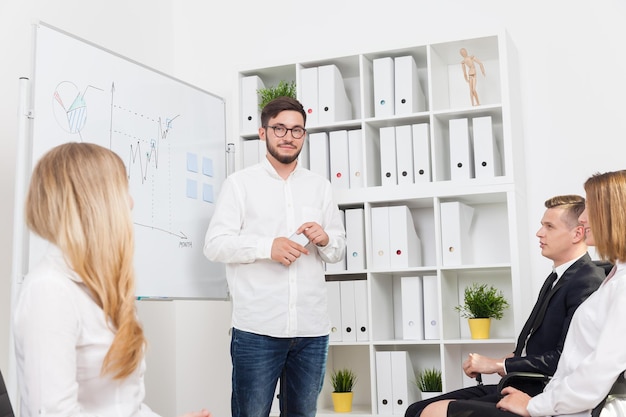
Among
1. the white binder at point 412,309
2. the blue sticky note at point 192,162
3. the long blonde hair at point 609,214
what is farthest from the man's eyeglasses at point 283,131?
the long blonde hair at point 609,214

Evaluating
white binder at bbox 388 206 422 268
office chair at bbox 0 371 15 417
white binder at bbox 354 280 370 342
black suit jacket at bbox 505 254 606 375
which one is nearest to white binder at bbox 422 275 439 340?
white binder at bbox 388 206 422 268

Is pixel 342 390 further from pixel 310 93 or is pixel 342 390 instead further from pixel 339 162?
pixel 310 93

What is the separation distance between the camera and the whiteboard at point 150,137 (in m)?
2.57

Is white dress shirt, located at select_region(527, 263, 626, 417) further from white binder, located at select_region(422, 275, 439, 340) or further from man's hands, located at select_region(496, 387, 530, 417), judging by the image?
white binder, located at select_region(422, 275, 439, 340)

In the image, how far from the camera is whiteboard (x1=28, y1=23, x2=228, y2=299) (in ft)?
8.45

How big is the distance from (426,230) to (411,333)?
1.91ft

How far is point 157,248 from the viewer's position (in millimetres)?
2998

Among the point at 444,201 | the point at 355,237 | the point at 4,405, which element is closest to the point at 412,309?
the point at 355,237

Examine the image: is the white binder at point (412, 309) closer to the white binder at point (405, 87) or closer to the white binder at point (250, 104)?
the white binder at point (405, 87)

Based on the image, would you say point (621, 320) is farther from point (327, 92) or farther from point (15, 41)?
point (15, 41)

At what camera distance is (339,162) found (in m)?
3.84

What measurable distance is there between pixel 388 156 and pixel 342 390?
46.2 inches

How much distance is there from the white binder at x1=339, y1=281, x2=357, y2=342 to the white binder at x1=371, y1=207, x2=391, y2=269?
17cm

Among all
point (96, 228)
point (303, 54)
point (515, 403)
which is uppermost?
point (303, 54)
